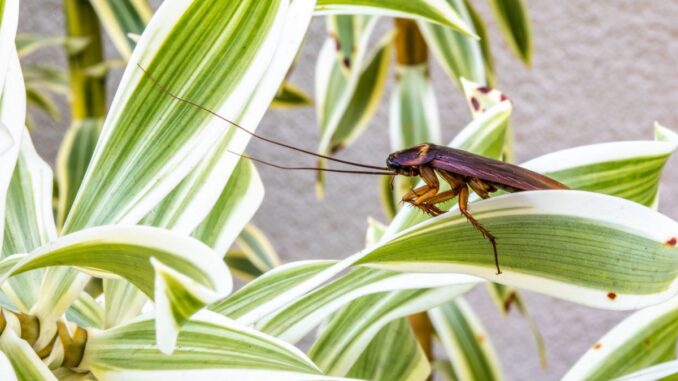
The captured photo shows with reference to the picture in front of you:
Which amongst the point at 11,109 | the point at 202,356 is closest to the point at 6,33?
the point at 11,109

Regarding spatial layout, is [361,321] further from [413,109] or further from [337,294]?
[413,109]

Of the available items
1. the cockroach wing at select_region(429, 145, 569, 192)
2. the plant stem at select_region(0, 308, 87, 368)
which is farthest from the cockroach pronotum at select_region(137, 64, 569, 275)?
the plant stem at select_region(0, 308, 87, 368)

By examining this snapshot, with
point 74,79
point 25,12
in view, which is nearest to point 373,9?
point 74,79

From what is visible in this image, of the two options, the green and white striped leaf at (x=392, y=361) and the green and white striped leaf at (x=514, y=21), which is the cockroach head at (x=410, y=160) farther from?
the green and white striped leaf at (x=514, y=21)

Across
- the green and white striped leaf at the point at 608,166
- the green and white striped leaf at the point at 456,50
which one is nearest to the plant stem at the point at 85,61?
the green and white striped leaf at the point at 456,50

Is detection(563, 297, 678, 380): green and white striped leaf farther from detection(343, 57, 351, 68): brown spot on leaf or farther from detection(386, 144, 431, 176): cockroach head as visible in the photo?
detection(343, 57, 351, 68): brown spot on leaf

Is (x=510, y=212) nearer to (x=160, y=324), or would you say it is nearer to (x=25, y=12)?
(x=160, y=324)
